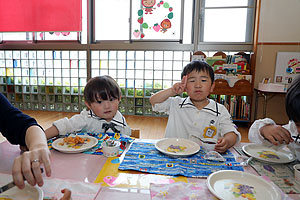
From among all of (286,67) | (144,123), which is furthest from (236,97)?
(144,123)

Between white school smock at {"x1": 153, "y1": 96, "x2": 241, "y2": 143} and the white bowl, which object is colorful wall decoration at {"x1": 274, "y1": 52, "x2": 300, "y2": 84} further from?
the white bowl

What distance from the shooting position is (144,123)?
3.72m

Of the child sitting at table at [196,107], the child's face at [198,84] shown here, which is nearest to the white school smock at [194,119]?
the child sitting at table at [196,107]

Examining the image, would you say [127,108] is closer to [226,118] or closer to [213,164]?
[226,118]

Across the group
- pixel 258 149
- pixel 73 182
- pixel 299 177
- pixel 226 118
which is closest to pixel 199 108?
pixel 226 118

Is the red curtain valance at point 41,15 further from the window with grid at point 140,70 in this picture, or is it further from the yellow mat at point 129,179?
the yellow mat at point 129,179

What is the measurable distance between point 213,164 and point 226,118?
0.52 m

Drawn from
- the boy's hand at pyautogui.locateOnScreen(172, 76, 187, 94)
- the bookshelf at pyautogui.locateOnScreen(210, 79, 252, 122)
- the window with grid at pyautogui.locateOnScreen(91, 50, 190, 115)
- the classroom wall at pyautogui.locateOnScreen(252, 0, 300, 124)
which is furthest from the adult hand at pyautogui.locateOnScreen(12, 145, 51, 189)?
the classroom wall at pyautogui.locateOnScreen(252, 0, 300, 124)

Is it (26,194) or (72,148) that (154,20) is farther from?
(26,194)

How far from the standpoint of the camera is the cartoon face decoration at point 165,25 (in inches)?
153

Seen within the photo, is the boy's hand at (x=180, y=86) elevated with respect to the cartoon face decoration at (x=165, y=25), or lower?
lower

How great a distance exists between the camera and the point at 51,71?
4352mm

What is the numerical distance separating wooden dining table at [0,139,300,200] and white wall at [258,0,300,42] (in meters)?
3.30

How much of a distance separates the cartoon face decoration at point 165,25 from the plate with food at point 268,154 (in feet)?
10.7
